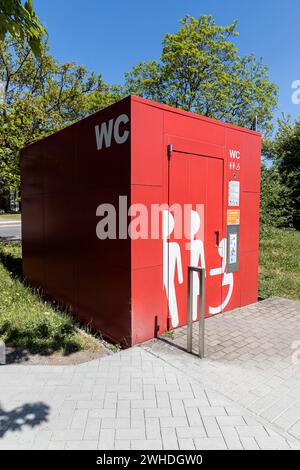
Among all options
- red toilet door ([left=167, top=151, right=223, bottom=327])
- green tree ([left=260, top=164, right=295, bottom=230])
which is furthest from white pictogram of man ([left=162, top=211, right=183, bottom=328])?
green tree ([left=260, top=164, right=295, bottom=230])

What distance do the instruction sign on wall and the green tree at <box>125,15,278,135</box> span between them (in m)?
12.5

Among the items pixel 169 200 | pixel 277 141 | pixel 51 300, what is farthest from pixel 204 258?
pixel 277 141

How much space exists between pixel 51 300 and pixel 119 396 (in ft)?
11.4

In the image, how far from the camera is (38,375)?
3115mm

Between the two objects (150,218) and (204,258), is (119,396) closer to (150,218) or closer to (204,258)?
(150,218)

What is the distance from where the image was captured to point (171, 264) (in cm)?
413

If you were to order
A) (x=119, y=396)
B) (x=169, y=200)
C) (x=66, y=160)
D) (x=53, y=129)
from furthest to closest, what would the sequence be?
(x=53, y=129) → (x=66, y=160) → (x=169, y=200) → (x=119, y=396)

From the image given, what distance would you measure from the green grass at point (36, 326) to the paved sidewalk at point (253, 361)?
1.04m

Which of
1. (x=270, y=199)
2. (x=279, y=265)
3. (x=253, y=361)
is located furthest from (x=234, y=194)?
(x=270, y=199)

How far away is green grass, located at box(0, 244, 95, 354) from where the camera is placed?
3834mm

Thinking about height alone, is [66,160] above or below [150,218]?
above

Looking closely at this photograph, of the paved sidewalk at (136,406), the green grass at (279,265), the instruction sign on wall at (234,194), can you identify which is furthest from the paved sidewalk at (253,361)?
the instruction sign on wall at (234,194)

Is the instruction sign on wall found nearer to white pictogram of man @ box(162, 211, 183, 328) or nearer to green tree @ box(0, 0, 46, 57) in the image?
white pictogram of man @ box(162, 211, 183, 328)

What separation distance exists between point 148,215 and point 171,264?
0.76 m
